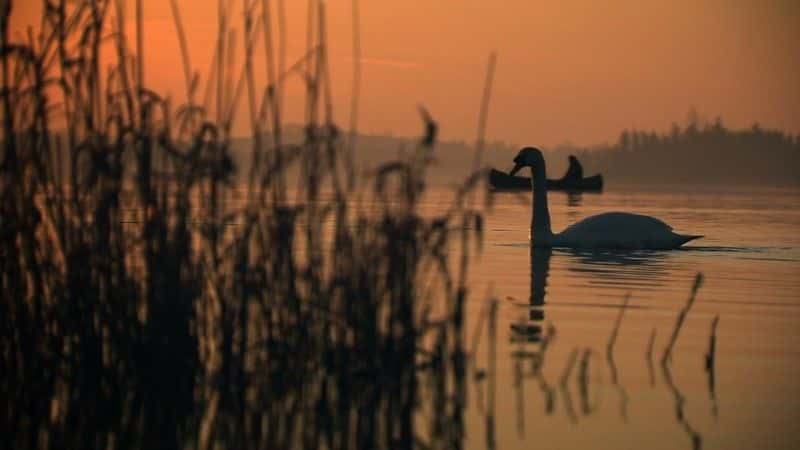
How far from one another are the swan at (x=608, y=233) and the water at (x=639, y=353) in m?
0.19

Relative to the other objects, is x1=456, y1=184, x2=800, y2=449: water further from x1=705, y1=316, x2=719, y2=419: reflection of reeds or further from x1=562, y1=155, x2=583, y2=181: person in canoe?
x1=562, y1=155, x2=583, y2=181: person in canoe

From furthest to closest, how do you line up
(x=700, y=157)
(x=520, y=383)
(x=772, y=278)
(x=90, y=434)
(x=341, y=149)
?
(x=700, y=157), (x=772, y=278), (x=520, y=383), (x=341, y=149), (x=90, y=434)

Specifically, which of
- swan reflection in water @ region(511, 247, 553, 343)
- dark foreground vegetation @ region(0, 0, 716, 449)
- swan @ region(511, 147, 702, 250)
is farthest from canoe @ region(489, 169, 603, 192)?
dark foreground vegetation @ region(0, 0, 716, 449)

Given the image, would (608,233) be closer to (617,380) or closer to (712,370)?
(712,370)

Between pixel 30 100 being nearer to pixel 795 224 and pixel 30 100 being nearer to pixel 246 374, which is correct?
pixel 246 374

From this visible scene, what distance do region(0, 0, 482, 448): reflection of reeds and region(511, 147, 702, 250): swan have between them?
10161 mm

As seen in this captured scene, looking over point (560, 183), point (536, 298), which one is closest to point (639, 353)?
point (536, 298)

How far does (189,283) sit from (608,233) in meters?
10.5

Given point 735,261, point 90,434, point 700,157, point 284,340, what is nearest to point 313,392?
point 284,340

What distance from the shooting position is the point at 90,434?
18.5 feet

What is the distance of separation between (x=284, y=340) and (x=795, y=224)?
59.1 feet

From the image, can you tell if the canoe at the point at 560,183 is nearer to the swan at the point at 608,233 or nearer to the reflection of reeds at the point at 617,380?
the swan at the point at 608,233

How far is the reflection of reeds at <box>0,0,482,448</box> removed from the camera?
5.71m

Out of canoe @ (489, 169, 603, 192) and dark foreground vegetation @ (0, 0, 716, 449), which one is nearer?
dark foreground vegetation @ (0, 0, 716, 449)
